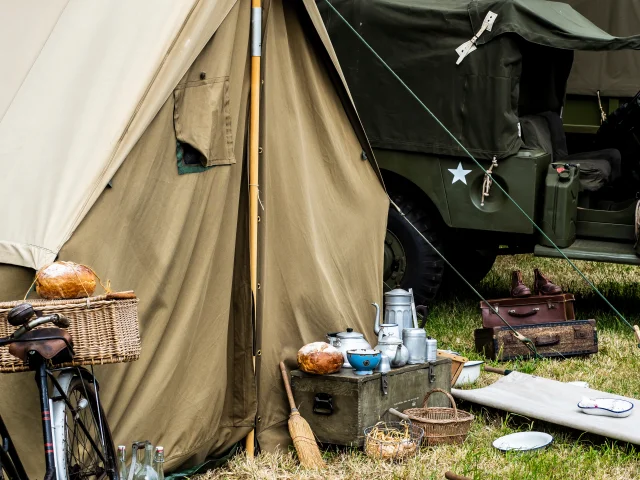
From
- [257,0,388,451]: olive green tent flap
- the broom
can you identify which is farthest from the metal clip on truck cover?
the broom

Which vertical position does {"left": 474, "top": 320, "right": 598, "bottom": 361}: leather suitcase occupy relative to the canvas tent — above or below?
below

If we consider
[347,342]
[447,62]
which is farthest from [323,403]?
[447,62]

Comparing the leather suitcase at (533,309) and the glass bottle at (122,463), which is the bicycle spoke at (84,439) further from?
the leather suitcase at (533,309)

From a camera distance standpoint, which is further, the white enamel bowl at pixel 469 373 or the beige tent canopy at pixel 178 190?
the white enamel bowl at pixel 469 373

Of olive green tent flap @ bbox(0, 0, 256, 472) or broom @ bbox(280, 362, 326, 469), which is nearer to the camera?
olive green tent flap @ bbox(0, 0, 256, 472)

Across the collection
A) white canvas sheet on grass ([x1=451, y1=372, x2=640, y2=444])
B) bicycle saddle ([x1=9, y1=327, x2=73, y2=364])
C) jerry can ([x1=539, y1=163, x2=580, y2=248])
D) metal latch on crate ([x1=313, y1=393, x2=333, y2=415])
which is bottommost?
white canvas sheet on grass ([x1=451, y1=372, x2=640, y2=444])

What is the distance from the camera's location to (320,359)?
489 cm

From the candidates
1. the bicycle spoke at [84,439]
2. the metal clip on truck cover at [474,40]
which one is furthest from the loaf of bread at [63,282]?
the metal clip on truck cover at [474,40]

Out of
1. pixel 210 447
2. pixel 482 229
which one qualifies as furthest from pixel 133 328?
pixel 482 229

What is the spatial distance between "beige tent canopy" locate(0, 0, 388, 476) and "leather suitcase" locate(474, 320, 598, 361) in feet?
5.17

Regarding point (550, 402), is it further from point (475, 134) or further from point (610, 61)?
point (610, 61)

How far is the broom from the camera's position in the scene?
472 cm

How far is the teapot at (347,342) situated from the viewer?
5.10 metres

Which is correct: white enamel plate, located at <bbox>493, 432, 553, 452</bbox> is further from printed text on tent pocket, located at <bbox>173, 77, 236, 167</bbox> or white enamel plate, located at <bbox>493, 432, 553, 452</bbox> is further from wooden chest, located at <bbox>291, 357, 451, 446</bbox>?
printed text on tent pocket, located at <bbox>173, 77, 236, 167</bbox>
